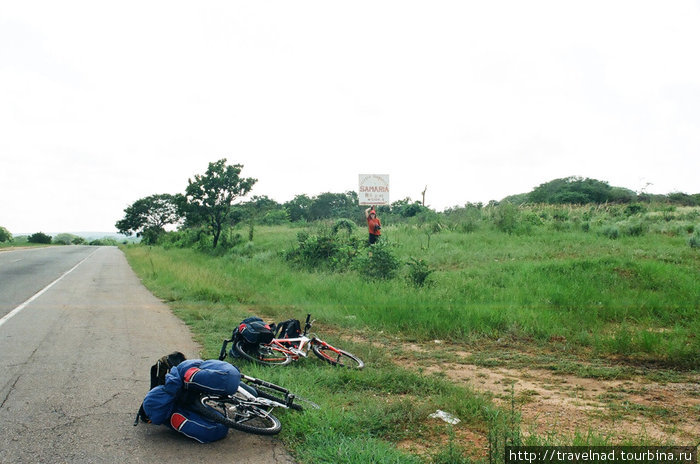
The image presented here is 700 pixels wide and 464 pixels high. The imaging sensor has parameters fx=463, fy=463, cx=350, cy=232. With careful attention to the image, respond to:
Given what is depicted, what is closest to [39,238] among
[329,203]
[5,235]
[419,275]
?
[5,235]

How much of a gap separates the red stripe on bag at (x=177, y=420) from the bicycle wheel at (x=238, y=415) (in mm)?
135

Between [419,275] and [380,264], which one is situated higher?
[380,264]

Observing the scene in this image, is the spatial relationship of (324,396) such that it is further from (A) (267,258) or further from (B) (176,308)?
(A) (267,258)

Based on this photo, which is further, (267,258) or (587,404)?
(267,258)

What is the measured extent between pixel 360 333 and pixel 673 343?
15.3ft

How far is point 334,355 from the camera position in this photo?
20.9 ft

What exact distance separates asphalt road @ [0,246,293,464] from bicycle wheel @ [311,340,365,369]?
1879 millimetres

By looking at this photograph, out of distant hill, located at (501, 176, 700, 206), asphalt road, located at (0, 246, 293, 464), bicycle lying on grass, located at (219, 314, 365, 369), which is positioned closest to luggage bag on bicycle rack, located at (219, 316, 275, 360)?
bicycle lying on grass, located at (219, 314, 365, 369)

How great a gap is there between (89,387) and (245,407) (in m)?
2.26

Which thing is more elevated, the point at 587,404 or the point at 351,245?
the point at 351,245

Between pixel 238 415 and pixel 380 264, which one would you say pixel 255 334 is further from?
pixel 380 264

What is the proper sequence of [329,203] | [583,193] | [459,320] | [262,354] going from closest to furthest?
1. [262,354]
2. [459,320]
3. [583,193]
4. [329,203]

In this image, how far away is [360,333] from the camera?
8.20 m

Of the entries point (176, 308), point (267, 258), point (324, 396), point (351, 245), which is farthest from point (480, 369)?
point (267, 258)
